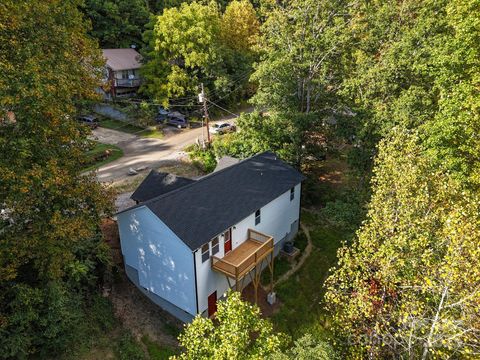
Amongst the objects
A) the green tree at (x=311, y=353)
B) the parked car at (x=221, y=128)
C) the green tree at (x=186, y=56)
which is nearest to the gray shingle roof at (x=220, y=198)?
the green tree at (x=311, y=353)

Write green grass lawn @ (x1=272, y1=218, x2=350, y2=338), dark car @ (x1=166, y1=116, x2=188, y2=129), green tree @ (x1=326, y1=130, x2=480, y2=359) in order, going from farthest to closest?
dark car @ (x1=166, y1=116, x2=188, y2=129), green grass lawn @ (x1=272, y1=218, x2=350, y2=338), green tree @ (x1=326, y1=130, x2=480, y2=359)

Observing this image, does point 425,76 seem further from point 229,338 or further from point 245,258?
point 229,338

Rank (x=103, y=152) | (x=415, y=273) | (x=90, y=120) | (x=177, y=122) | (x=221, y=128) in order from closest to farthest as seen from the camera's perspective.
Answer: (x=415, y=273) → (x=103, y=152) → (x=221, y=128) → (x=90, y=120) → (x=177, y=122)

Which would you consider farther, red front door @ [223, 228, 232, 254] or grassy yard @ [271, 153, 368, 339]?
grassy yard @ [271, 153, 368, 339]

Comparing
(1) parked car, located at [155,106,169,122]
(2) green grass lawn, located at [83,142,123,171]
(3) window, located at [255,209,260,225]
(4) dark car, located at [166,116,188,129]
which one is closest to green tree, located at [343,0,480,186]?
(3) window, located at [255,209,260,225]

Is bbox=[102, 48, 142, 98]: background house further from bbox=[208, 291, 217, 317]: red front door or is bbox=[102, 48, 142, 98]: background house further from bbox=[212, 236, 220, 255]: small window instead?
bbox=[208, 291, 217, 317]: red front door

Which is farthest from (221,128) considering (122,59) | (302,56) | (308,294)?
(308,294)

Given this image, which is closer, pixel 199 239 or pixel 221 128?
pixel 199 239
